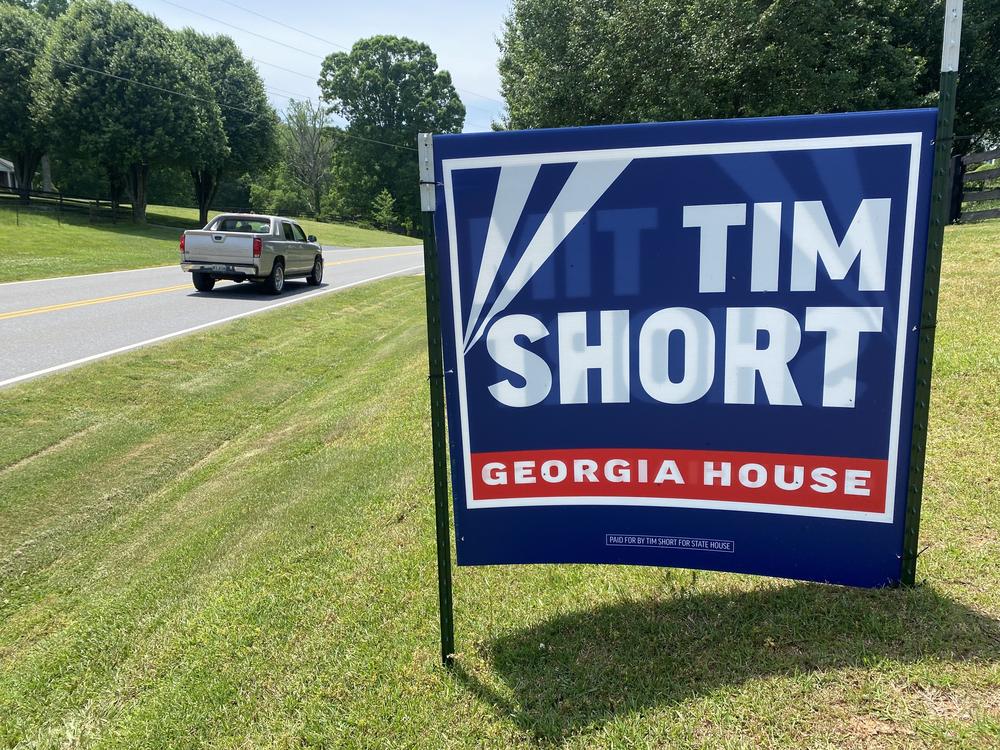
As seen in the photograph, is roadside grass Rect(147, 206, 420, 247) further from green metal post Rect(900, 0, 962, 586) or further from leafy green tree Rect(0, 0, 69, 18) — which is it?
green metal post Rect(900, 0, 962, 586)

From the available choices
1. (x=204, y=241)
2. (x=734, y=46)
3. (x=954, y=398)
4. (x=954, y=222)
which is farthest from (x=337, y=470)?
(x=734, y=46)

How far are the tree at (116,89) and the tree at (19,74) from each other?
320 centimetres

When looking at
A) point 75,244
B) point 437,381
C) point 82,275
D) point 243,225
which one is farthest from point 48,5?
point 437,381

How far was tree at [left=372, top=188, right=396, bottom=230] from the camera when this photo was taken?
64.6 m

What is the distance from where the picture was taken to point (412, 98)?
7469cm

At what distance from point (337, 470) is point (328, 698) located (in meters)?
2.94

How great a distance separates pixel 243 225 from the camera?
55.6 ft

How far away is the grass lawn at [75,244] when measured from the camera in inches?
818

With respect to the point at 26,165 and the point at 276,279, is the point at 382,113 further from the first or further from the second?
→ the point at 276,279

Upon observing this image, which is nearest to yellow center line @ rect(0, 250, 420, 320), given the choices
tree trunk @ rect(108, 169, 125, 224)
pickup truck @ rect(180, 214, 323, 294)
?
pickup truck @ rect(180, 214, 323, 294)

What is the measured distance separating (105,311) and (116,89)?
Answer: 27.3m

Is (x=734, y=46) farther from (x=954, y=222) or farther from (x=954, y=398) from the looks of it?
(x=954, y=398)

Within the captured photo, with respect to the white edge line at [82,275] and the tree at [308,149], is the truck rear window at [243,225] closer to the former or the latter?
the white edge line at [82,275]

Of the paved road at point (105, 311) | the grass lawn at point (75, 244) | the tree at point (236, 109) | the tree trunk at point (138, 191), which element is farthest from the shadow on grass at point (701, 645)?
the tree at point (236, 109)
